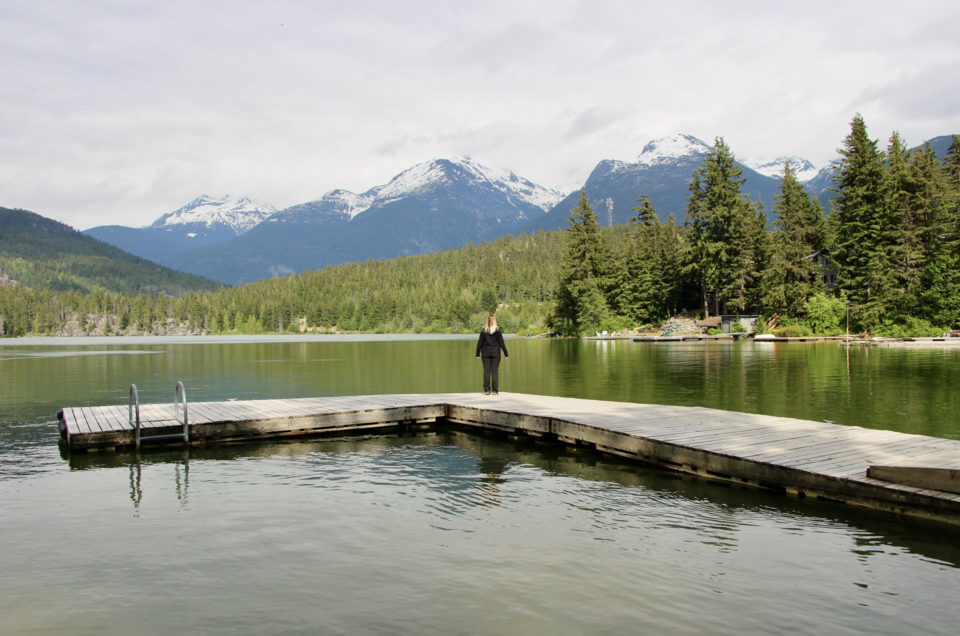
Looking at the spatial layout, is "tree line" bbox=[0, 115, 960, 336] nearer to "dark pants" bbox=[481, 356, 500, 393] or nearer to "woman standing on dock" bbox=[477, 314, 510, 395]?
"dark pants" bbox=[481, 356, 500, 393]

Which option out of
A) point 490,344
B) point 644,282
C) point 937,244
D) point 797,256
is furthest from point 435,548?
point 644,282

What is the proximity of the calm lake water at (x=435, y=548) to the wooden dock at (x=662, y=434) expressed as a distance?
14.8 inches

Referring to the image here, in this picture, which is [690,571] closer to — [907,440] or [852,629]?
[852,629]

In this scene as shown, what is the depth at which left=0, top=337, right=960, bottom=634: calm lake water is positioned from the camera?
Result: 22.8 feet

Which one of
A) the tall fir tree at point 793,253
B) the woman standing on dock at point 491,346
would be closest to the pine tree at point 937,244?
the tall fir tree at point 793,253

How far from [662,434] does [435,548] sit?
23.1 feet

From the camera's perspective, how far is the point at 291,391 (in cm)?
3053

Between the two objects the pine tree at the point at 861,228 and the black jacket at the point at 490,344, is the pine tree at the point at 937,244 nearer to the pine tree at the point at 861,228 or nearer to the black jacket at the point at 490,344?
the pine tree at the point at 861,228

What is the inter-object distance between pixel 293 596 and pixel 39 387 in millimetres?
33245

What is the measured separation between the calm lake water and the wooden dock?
0.38 metres

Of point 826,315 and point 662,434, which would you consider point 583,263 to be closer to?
point 826,315

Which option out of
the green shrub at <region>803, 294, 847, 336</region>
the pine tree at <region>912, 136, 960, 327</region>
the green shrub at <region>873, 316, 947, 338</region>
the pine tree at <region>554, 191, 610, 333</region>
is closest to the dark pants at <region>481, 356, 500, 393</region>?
the green shrub at <region>873, 316, 947, 338</region>

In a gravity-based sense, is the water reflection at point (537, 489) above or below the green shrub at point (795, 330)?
below

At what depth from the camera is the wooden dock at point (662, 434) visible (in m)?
10.2
